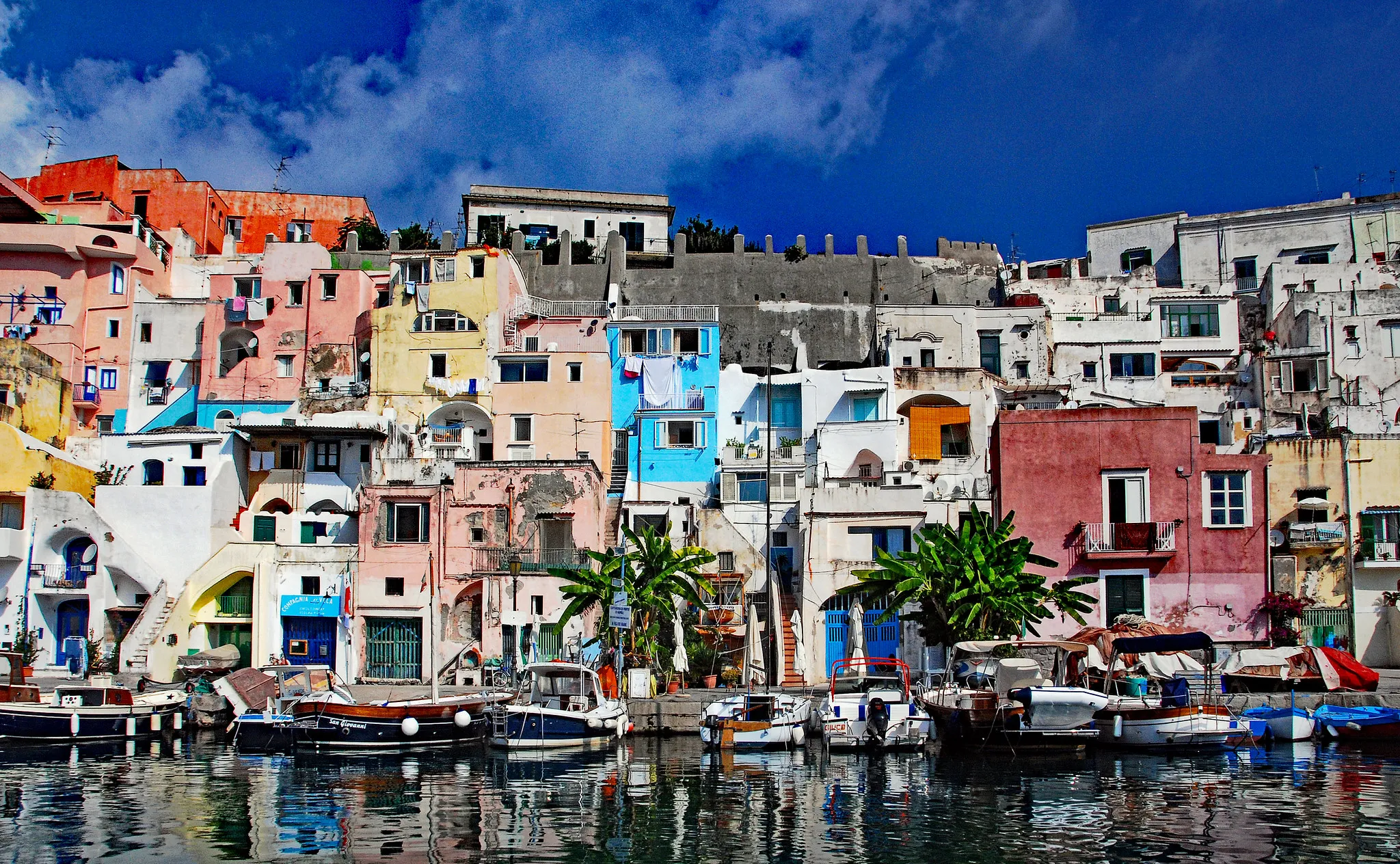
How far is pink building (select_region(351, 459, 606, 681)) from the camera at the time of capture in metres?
43.8

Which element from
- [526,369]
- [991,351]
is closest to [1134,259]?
[991,351]

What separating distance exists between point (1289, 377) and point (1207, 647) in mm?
24088

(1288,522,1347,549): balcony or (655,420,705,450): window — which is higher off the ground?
(655,420,705,450): window

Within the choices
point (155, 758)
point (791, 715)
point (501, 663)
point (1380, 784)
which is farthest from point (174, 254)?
point (1380, 784)

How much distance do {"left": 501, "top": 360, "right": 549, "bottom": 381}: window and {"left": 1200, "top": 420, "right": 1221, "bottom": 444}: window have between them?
26.9m

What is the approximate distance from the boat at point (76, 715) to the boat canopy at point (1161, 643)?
26732 mm

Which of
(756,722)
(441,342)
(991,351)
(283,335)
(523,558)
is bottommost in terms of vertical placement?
(756,722)

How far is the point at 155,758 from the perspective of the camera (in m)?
32.0

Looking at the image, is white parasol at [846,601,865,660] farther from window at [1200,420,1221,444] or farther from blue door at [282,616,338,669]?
Result: window at [1200,420,1221,444]

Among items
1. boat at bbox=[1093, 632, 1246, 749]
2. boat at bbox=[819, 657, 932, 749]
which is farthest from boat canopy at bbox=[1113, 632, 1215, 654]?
boat at bbox=[819, 657, 932, 749]

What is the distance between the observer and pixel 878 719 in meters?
32.0

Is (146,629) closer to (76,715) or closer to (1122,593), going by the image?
(76,715)

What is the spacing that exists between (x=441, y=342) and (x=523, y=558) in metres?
13.5

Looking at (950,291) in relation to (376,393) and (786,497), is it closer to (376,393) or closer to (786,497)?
(786,497)
